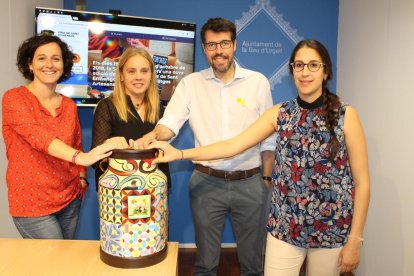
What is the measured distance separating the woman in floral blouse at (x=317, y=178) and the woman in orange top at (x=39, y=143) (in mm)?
504

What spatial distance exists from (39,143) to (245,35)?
213 centimetres

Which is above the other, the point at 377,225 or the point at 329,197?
the point at 329,197

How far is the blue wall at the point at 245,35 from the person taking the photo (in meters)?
3.07

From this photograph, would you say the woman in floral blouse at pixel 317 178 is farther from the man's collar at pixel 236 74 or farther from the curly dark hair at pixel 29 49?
the curly dark hair at pixel 29 49

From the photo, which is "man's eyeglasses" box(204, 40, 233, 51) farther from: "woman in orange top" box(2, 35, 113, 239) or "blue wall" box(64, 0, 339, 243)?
"blue wall" box(64, 0, 339, 243)

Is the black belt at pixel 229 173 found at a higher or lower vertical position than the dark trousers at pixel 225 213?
higher

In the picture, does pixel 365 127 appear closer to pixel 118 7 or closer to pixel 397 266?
pixel 397 266

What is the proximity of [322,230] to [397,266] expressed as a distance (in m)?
1.18

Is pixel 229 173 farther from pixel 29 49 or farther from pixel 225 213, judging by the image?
pixel 29 49

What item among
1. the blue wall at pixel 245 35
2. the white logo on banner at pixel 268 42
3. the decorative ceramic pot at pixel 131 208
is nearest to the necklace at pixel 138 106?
the decorative ceramic pot at pixel 131 208

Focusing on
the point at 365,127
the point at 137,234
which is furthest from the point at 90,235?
the point at 365,127

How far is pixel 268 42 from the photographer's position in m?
3.22

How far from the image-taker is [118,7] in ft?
9.92

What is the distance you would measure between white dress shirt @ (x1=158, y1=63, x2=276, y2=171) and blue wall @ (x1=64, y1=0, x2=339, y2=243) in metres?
0.98
